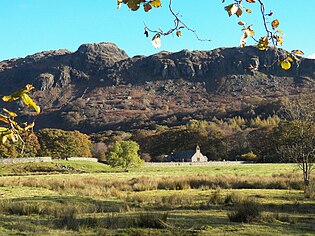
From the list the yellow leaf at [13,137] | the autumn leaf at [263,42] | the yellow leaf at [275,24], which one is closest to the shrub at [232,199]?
the autumn leaf at [263,42]

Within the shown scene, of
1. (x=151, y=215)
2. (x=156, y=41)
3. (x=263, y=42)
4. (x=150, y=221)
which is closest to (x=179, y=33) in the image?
(x=156, y=41)

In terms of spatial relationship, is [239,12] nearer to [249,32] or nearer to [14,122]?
[249,32]

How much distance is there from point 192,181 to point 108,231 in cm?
1835

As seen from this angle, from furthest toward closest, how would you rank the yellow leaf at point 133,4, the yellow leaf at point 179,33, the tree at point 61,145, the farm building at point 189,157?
the farm building at point 189,157
the tree at point 61,145
the yellow leaf at point 179,33
the yellow leaf at point 133,4

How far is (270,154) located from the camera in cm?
9781

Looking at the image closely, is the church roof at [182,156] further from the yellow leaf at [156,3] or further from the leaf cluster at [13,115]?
the leaf cluster at [13,115]

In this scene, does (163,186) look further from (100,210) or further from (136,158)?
(136,158)

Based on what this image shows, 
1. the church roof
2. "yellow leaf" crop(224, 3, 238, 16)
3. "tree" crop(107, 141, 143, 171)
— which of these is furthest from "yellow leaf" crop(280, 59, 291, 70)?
the church roof

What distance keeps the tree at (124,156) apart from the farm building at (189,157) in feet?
158

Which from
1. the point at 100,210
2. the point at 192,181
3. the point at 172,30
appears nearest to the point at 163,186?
the point at 192,181

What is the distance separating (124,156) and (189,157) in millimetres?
52107

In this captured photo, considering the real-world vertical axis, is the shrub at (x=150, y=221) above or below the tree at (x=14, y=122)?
below

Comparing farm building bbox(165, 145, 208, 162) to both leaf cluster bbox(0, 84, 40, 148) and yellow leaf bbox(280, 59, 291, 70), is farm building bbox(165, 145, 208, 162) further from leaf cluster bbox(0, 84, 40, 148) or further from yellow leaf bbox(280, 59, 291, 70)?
leaf cluster bbox(0, 84, 40, 148)

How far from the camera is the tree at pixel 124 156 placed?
64562 mm
